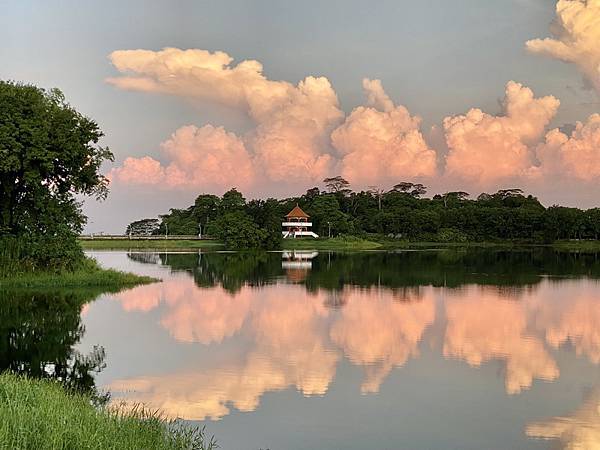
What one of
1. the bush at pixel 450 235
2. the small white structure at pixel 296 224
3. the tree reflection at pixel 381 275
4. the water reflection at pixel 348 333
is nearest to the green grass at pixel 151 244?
the small white structure at pixel 296 224

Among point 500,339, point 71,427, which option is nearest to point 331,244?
point 500,339

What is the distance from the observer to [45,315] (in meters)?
24.1

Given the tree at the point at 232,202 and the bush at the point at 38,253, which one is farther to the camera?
the tree at the point at 232,202

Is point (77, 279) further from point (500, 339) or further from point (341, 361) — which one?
point (500, 339)

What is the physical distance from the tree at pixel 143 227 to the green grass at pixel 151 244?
70.2 feet

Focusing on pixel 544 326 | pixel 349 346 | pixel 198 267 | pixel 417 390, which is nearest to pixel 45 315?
pixel 349 346

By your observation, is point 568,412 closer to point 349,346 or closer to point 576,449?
point 576,449

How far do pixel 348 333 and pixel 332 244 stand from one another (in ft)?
273

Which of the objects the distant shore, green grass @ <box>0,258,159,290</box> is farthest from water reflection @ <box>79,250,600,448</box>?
the distant shore

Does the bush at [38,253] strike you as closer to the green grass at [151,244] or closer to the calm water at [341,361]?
the calm water at [341,361]

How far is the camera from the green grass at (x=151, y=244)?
101 metres

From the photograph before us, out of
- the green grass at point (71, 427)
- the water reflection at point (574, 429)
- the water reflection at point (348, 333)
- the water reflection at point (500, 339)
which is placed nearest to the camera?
the green grass at point (71, 427)

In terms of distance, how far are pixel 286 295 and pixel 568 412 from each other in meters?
21.3

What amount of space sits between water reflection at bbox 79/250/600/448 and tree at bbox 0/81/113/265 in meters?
4.73
